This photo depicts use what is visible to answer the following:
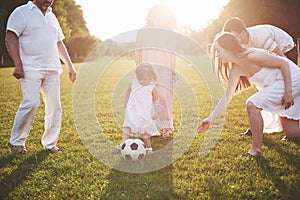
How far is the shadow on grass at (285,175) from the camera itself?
301 cm

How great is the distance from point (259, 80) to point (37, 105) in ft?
8.53

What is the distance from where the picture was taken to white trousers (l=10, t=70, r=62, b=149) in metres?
4.04

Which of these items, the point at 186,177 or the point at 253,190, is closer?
the point at 253,190

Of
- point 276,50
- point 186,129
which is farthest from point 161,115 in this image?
point 276,50

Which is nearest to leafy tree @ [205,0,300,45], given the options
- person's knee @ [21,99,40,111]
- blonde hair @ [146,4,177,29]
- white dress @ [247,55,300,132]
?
blonde hair @ [146,4,177,29]

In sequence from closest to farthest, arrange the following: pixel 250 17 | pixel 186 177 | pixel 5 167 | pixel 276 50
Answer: pixel 186 177, pixel 5 167, pixel 276 50, pixel 250 17

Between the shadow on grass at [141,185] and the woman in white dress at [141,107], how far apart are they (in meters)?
0.69

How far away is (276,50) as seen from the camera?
470 cm

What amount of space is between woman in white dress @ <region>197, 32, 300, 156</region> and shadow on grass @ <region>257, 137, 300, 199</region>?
0.28 m

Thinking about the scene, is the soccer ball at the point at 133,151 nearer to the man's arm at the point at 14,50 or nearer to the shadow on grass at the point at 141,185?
the shadow on grass at the point at 141,185

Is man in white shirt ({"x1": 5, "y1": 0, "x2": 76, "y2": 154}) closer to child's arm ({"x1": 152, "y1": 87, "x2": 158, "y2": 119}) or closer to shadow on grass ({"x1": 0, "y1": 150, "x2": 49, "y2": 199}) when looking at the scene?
shadow on grass ({"x1": 0, "y1": 150, "x2": 49, "y2": 199})

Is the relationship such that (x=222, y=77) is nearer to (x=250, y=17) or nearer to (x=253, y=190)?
(x=253, y=190)

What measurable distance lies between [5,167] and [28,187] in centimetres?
68

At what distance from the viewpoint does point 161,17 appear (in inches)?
191
